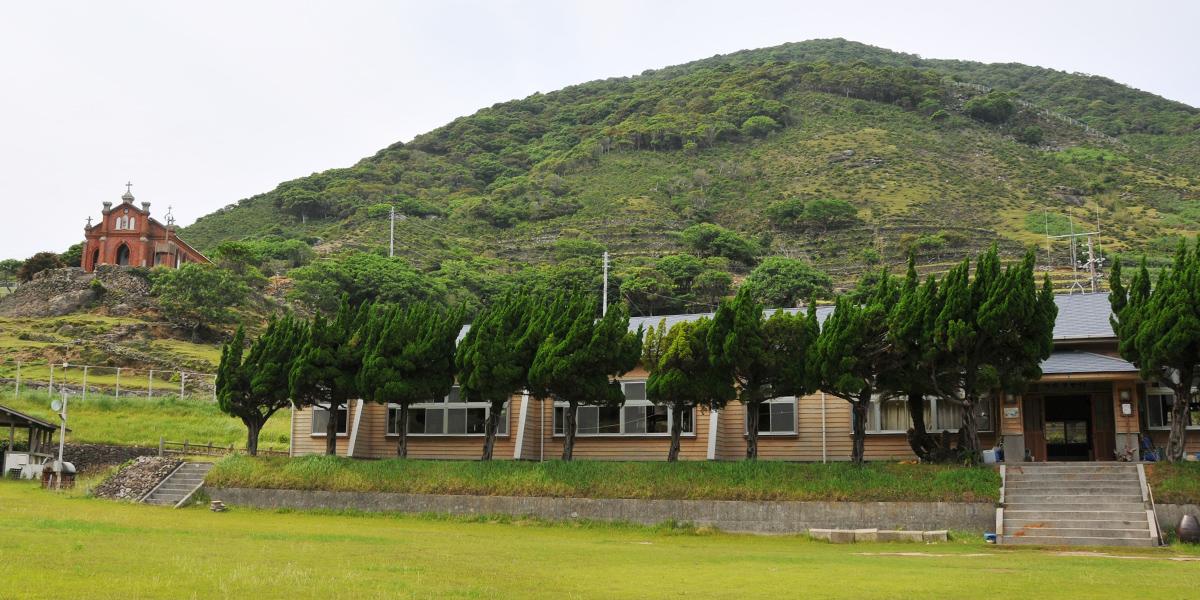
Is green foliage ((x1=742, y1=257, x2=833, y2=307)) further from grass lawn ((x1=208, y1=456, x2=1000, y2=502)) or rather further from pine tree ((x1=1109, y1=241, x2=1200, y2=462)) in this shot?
pine tree ((x1=1109, y1=241, x2=1200, y2=462))

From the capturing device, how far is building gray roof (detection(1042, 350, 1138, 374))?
933 inches

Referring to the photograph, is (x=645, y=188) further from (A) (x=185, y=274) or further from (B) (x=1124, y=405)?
(B) (x=1124, y=405)

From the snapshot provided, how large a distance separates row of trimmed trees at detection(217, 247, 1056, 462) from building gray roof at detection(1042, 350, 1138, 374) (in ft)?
6.34

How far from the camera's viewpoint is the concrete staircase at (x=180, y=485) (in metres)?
27.8

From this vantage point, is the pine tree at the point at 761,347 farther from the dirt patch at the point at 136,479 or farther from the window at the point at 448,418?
the dirt patch at the point at 136,479

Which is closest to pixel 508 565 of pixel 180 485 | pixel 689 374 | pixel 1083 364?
pixel 689 374

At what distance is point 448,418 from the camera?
1212 inches

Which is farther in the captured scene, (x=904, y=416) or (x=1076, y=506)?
(x=904, y=416)

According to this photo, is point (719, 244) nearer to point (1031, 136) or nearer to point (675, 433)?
point (1031, 136)

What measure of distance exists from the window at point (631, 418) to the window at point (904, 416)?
4.84 m

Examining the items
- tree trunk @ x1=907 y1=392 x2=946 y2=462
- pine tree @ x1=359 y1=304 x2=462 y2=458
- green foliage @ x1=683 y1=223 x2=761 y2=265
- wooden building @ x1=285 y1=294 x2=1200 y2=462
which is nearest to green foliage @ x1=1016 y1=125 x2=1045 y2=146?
green foliage @ x1=683 y1=223 x2=761 y2=265

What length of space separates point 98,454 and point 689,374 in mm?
21648

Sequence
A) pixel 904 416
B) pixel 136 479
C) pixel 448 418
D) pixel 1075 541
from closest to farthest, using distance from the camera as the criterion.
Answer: pixel 1075 541
pixel 904 416
pixel 136 479
pixel 448 418

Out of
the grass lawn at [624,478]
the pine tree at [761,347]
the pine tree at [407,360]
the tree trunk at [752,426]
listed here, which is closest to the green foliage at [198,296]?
the grass lawn at [624,478]
